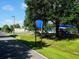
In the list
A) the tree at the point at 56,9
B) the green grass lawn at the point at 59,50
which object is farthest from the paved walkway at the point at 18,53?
the tree at the point at 56,9

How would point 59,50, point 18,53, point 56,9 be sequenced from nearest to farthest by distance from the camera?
point 18,53 → point 59,50 → point 56,9

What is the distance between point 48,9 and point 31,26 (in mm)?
11252

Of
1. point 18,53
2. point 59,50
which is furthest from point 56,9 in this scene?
point 18,53

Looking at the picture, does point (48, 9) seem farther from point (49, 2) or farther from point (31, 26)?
point (31, 26)

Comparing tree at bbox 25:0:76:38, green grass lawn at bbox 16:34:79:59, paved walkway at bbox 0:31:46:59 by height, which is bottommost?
green grass lawn at bbox 16:34:79:59

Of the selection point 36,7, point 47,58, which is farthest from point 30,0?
point 47,58

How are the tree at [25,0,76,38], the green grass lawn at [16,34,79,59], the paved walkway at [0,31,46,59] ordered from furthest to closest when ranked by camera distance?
the tree at [25,0,76,38] → the green grass lawn at [16,34,79,59] → the paved walkway at [0,31,46,59]

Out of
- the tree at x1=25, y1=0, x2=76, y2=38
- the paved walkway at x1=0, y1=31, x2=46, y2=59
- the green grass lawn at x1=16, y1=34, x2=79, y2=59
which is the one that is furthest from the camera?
the tree at x1=25, y1=0, x2=76, y2=38

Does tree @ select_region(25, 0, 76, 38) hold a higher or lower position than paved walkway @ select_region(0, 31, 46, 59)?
higher

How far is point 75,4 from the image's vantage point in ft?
147

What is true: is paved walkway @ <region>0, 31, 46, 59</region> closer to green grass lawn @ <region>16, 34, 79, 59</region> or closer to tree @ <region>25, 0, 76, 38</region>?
green grass lawn @ <region>16, 34, 79, 59</region>

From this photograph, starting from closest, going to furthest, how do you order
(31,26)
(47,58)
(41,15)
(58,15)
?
1. (47,58)
2. (58,15)
3. (41,15)
4. (31,26)

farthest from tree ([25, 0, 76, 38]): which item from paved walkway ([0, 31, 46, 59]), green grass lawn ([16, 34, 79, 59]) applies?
paved walkway ([0, 31, 46, 59])

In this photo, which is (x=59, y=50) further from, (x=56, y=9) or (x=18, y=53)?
(x=56, y=9)
